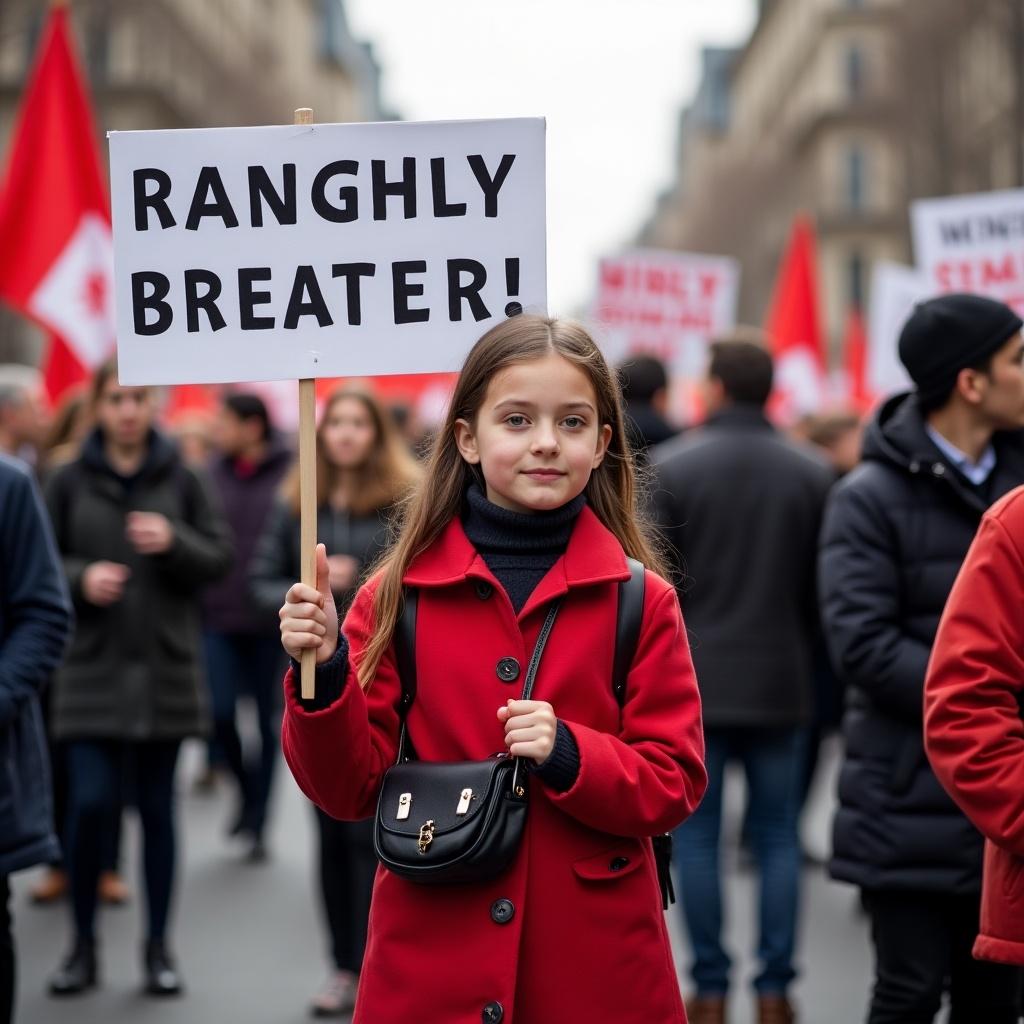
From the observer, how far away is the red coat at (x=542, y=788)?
2953mm

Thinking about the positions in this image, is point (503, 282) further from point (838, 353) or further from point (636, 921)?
point (838, 353)

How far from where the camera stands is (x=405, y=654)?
3.12 metres

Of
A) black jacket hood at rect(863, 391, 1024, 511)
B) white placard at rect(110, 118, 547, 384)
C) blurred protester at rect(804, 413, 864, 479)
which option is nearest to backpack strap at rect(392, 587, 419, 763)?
white placard at rect(110, 118, 547, 384)

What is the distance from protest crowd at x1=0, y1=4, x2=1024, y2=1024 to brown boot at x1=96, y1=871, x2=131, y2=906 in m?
0.09

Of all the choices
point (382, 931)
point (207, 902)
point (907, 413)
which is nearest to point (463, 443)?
point (382, 931)

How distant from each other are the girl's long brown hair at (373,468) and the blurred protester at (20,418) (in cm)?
198

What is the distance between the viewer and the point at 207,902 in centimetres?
736

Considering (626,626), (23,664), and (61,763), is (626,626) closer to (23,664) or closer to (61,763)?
(23,664)

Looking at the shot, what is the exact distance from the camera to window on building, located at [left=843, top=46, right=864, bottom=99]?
74.6 metres

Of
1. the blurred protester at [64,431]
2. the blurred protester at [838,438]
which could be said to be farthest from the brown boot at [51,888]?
the blurred protester at [838,438]

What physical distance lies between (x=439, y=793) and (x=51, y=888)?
490cm

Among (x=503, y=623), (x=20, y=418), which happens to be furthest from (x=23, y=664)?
(x=20, y=418)

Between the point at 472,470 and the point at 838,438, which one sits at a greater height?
the point at 838,438

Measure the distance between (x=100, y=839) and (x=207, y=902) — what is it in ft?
4.97
